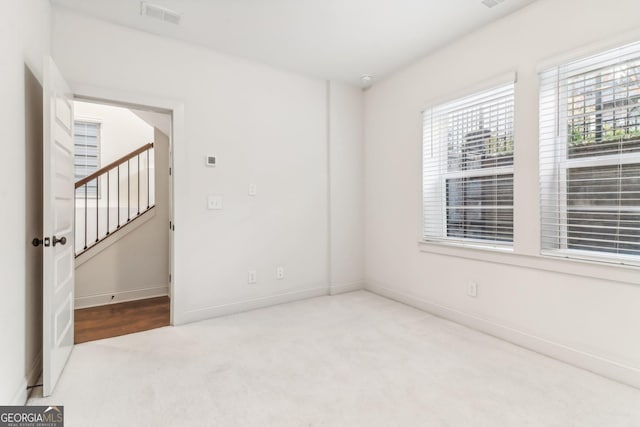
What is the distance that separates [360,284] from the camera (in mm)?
4238

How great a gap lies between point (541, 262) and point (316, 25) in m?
2.62

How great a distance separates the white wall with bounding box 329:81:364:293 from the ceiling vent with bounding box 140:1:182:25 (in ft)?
6.10

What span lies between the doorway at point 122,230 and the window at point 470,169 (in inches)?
104

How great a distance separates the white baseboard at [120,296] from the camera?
3.65 m

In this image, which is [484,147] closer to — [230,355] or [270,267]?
[270,267]

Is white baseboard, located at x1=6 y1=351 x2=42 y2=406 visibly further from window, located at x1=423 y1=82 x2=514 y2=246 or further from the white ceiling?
window, located at x1=423 y1=82 x2=514 y2=246

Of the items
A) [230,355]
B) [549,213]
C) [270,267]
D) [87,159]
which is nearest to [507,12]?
[549,213]

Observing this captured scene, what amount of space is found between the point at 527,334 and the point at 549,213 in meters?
0.95

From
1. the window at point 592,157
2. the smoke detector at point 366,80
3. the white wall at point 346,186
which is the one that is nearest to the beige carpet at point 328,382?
the window at point 592,157

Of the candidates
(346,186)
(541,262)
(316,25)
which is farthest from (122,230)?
(541,262)

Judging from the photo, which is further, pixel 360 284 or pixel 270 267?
pixel 360 284

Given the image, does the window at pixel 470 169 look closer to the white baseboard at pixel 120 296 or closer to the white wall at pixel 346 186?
the white wall at pixel 346 186

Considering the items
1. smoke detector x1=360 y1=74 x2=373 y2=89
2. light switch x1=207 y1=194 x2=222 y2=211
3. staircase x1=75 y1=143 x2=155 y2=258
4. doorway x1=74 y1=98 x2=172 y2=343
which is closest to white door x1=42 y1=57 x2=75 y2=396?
doorway x1=74 y1=98 x2=172 y2=343

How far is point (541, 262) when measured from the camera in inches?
95.3
